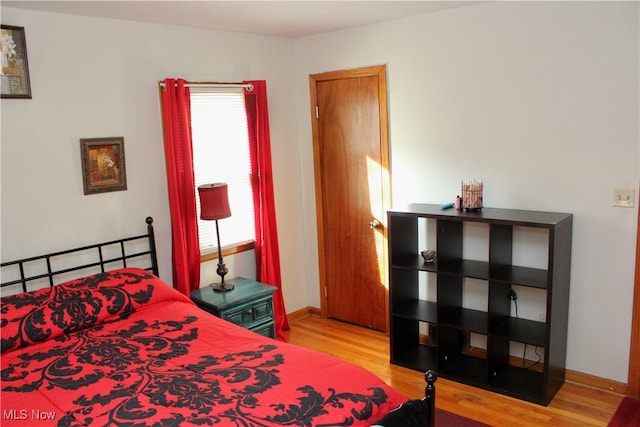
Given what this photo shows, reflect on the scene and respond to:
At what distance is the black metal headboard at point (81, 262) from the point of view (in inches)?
121

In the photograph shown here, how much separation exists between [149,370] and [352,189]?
2.36 metres

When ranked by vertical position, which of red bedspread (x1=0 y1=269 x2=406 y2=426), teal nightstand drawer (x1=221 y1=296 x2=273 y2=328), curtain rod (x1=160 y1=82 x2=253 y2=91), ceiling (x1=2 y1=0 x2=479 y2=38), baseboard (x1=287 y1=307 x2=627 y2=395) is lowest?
baseboard (x1=287 y1=307 x2=627 y2=395)

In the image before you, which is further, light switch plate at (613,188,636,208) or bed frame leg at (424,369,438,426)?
light switch plate at (613,188,636,208)

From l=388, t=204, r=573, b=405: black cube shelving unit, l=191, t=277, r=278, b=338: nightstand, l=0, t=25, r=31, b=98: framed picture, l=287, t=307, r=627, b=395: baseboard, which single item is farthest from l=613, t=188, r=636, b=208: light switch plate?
l=0, t=25, r=31, b=98: framed picture

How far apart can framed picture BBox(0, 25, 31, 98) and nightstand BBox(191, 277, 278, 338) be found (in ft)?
5.41

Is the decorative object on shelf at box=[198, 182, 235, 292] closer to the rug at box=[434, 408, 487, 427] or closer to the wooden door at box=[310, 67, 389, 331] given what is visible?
the wooden door at box=[310, 67, 389, 331]

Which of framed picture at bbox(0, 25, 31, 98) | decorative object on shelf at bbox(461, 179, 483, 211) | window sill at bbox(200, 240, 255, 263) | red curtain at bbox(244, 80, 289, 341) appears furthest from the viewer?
red curtain at bbox(244, 80, 289, 341)

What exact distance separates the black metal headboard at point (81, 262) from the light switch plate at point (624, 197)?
9.40ft

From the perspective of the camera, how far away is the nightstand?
11.7ft

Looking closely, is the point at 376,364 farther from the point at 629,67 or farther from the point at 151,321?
the point at 629,67

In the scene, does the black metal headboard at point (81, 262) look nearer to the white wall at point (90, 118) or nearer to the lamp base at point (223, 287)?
the white wall at point (90, 118)

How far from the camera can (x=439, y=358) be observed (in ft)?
12.1

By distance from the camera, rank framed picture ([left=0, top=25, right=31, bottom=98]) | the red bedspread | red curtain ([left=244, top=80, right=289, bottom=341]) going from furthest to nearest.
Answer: red curtain ([left=244, top=80, right=289, bottom=341]) < framed picture ([left=0, top=25, right=31, bottom=98]) < the red bedspread

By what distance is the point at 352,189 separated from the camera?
14.3 ft
